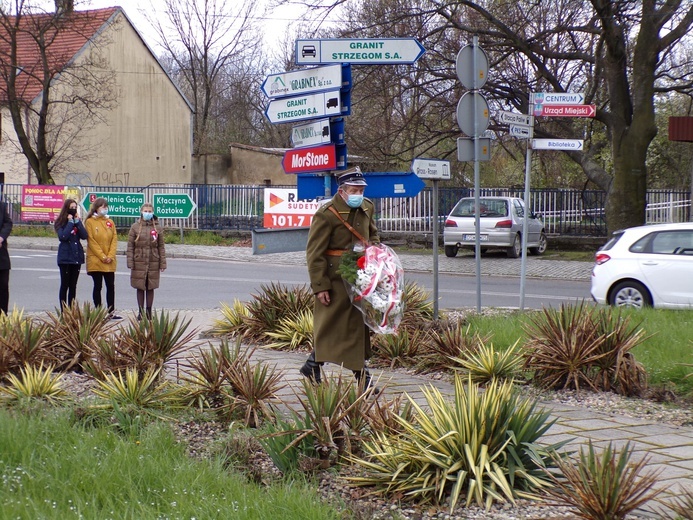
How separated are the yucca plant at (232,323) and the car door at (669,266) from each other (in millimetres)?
6108

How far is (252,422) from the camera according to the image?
6230 mm

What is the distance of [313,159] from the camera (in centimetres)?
998

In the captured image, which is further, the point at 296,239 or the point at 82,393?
the point at 296,239

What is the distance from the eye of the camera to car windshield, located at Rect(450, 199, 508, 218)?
26.6 m

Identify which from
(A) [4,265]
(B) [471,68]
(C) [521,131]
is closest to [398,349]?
(B) [471,68]

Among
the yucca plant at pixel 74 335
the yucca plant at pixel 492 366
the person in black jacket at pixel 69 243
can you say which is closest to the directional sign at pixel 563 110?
the yucca plant at pixel 492 366

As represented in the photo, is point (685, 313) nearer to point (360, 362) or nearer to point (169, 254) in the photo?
point (360, 362)

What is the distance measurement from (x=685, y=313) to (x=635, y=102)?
45.6 feet

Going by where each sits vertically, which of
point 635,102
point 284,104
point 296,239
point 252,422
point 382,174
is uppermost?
point 635,102

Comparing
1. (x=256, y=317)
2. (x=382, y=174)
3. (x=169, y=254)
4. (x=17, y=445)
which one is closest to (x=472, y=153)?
(x=382, y=174)

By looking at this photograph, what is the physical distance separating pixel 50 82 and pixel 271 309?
30.5 meters

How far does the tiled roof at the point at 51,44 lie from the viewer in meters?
36.5

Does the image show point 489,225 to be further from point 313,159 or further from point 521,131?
point 313,159

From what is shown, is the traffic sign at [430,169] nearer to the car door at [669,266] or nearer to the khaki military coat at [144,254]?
the khaki military coat at [144,254]
